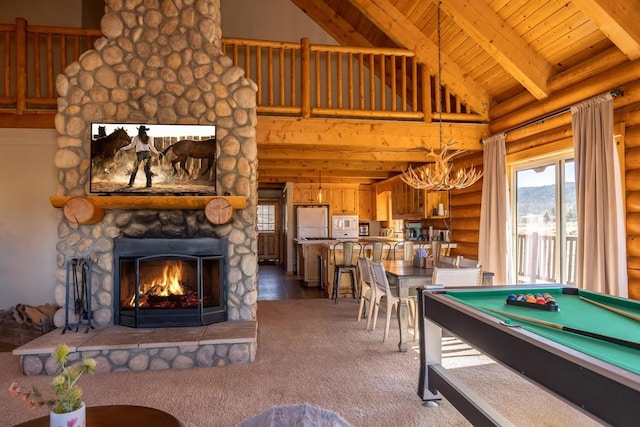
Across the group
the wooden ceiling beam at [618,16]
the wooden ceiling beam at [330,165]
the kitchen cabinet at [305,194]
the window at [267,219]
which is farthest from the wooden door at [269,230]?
the wooden ceiling beam at [618,16]

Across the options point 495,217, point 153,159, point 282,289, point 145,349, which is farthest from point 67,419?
point 282,289

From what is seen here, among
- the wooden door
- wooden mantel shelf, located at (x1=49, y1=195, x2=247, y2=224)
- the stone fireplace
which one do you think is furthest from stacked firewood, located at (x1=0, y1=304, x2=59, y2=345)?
the wooden door

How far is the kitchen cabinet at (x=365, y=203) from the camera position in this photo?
38.9 feet

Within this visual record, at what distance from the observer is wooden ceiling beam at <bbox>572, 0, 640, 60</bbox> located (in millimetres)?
3414

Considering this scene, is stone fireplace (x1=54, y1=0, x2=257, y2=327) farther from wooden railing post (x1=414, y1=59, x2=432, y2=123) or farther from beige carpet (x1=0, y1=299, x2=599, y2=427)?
wooden railing post (x1=414, y1=59, x2=432, y2=123)

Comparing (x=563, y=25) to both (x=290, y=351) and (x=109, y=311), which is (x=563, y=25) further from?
(x=109, y=311)

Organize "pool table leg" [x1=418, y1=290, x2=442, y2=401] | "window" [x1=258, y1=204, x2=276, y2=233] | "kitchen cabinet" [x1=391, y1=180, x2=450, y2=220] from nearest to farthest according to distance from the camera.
→ "pool table leg" [x1=418, y1=290, x2=442, y2=401], "kitchen cabinet" [x1=391, y1=180, x2=450, y2=220], "window" [x1=258, y1=204, x2=276, y2=233]

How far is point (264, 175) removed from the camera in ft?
31.7

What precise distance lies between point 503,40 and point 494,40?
108 millimetres

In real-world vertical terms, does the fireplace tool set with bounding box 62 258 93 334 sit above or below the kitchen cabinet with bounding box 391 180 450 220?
below

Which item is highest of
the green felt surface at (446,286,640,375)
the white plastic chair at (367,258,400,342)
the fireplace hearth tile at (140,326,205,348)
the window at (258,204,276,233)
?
the window at (258,204,276,233)

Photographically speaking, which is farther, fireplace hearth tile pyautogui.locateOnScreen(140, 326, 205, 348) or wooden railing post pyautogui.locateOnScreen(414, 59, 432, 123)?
wooden railing post pyautogui.locateOnScreen(414, 59, 432, 123)

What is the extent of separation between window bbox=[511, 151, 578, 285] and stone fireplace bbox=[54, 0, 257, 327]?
143 inches

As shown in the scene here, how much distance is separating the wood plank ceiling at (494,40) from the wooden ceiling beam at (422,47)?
14mm
